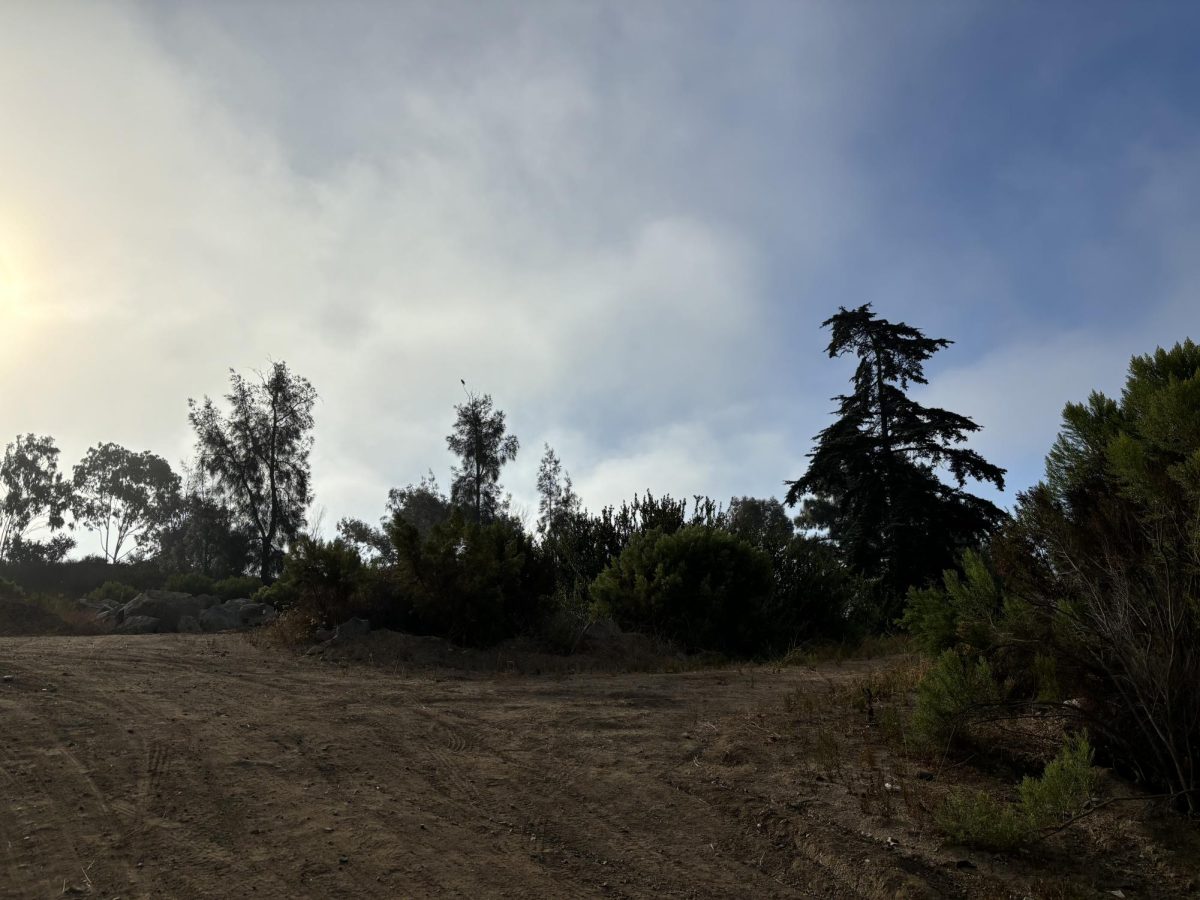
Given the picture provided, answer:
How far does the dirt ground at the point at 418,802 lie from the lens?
11.6ft

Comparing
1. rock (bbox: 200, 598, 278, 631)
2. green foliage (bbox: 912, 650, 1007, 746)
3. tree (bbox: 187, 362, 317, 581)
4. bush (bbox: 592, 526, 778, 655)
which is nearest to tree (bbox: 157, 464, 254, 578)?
tree (bbox: 187, 362, 317, 581)

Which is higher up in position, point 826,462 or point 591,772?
point 826,462

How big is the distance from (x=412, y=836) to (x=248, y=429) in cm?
3652

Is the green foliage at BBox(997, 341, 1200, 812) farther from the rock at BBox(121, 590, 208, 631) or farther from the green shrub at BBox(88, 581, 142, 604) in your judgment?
the green shrub at BBox(88, 581, 142, 604)

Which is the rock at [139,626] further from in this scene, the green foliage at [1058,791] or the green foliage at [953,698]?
the green foliage at [1058,791]

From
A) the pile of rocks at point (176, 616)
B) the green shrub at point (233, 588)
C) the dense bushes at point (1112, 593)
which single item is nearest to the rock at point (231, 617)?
the pile of rocks at point (176, 616)

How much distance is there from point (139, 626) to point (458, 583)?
9433 mm

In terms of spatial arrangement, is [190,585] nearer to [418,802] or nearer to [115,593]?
[115,593]

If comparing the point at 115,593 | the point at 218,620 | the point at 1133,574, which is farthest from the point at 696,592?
the point at 115,593

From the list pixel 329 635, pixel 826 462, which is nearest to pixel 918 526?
pixel 826 462

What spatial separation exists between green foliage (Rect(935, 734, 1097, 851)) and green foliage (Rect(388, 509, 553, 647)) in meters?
8.26

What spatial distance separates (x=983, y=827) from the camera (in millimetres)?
3818

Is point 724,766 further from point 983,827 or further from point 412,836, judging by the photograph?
point 412,836

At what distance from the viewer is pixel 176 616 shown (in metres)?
17.7
